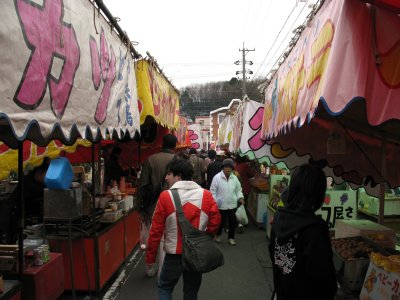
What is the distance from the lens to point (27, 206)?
5965mm

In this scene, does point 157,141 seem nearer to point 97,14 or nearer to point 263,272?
point 263,272

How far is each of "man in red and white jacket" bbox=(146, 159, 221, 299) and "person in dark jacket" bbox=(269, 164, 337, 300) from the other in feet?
3.58

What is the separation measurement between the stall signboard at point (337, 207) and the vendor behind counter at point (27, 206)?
555 cm

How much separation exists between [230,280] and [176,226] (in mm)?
3176

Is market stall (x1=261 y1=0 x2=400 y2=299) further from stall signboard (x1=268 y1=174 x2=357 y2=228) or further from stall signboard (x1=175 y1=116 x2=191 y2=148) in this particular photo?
stall signboard (x1=175 y1=116 x2=191 y2=148)

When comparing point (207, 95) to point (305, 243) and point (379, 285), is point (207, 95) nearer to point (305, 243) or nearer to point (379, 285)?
point (379, 285)

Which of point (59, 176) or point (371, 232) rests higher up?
point (59, 176)

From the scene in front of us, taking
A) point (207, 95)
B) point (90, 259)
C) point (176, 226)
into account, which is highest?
point (207, 95)

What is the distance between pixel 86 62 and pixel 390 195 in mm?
10438

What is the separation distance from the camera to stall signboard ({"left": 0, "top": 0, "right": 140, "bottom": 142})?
205cm

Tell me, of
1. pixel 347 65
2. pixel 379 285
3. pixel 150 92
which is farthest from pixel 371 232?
pixel 150 92

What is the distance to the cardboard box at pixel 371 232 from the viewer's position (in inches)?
145

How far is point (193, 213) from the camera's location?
367 centimetres

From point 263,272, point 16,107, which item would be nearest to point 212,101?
point 263,272
